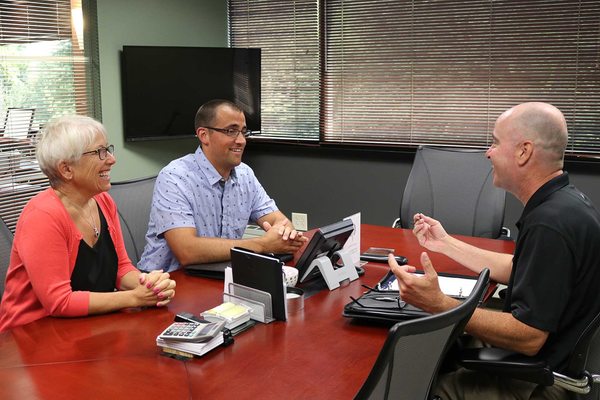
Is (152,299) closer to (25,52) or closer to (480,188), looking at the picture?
(480,188)

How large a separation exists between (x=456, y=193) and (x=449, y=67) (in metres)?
1.37

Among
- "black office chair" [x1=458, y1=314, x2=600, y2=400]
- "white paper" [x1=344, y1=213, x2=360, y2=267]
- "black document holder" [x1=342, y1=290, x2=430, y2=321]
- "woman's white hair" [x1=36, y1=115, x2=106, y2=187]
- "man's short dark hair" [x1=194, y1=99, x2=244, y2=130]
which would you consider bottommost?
"black office chair" [x1=458, y1=314, x2=600, y2=400]

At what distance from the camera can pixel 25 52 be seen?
13.0ft

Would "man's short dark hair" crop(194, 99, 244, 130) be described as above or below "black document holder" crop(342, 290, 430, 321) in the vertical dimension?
above

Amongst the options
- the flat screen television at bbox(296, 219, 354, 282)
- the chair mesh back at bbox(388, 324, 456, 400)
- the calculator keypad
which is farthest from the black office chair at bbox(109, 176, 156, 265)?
the chair mesh back at bbox(388, 324, 456, 400)

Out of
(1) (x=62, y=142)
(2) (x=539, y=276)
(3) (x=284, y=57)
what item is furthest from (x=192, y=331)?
(3) (x=284, y=57)

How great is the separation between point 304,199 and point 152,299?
3.29 m

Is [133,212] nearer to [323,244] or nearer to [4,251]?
[4,251]

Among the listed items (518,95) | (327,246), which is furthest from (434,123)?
(327,246)

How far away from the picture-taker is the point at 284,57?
527 cm

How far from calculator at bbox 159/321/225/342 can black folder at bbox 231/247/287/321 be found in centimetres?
20

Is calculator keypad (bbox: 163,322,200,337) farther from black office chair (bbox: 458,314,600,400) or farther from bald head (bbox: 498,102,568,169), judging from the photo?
bald head (bbox: 498,102,568,169)

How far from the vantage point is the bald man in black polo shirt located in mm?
1795

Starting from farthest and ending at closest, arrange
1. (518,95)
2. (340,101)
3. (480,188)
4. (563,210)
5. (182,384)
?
1. (340,101)
2. (518,95)
3. (480,188)
4. (563,210)
5. (182,384)
